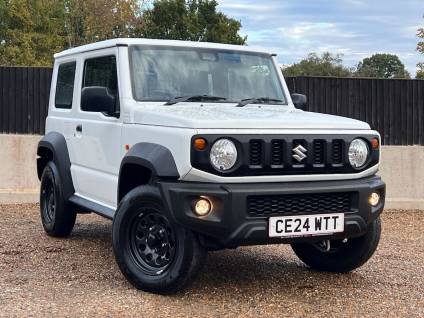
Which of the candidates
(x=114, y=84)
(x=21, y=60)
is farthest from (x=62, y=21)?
(x=114, y=84)

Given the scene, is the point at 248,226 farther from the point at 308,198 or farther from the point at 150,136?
the point at 150,136

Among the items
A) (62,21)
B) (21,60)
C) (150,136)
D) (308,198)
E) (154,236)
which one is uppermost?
(62,21)

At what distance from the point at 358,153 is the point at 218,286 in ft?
5.19

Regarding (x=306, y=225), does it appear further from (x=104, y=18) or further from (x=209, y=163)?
(x=104, y=18)

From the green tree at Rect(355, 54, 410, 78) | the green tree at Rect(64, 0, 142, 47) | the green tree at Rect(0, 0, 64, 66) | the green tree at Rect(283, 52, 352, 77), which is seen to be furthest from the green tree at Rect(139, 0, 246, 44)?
the green tree at Rect(355, 54, 410, 78)

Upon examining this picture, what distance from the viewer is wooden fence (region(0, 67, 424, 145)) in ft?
34.0

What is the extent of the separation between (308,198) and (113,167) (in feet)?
6.08

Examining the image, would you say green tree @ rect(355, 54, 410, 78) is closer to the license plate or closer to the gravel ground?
the gravel ground

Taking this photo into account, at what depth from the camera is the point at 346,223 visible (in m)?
4.83

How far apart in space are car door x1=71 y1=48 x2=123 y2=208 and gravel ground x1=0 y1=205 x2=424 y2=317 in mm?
723

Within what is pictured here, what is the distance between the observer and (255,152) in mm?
4590

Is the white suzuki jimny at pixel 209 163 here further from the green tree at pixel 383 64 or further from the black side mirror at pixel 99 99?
the green tree at pixel 383 64

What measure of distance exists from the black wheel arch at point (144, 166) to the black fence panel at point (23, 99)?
547 cm

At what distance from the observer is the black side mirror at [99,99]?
5508mm
